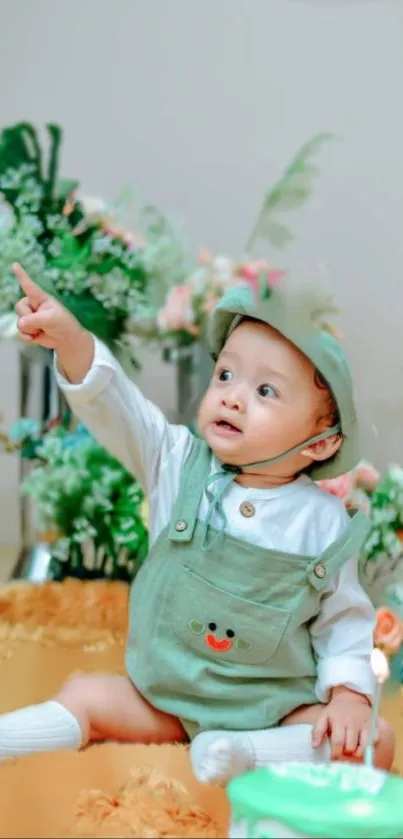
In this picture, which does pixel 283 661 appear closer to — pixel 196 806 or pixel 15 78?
pixel 196 806

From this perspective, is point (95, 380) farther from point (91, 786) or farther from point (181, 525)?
point (91, 786)

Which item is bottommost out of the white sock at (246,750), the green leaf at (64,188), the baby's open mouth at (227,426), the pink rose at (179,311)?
the white sock at (246,750)

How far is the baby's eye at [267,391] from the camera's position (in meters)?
0.93

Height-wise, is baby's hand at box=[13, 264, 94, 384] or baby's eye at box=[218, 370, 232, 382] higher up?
baby's hand at box=[13, 264, 94, 384]

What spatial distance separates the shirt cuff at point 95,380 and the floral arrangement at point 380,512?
35 centimetres

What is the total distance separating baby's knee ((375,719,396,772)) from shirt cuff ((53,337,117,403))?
383 mm

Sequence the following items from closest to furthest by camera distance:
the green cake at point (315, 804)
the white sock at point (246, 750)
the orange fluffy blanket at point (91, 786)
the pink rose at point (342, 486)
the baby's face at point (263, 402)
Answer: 1. the green cake at point (315, 804)
2. the orange fluffy blanket at point (91, 786)
3. the white sock at point (246, 750)
4. the baby's face at point (263, 402)
5. the pink rose at point (342, 486)

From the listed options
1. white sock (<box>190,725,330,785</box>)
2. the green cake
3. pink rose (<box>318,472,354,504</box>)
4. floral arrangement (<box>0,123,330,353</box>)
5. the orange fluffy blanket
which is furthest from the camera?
floral arrangement (<box>0,123,330,353</box>)

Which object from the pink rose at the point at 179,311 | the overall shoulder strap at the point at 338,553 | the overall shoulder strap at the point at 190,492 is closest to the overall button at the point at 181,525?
the overall shoulder strap at the point at 190,492

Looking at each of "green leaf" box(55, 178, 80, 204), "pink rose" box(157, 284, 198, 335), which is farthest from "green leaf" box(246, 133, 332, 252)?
"green leaf" box(55, 178, 80, 204)

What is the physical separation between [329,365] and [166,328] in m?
0.46

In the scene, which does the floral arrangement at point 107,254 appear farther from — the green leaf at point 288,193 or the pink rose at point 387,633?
the pink rose at point 387,633

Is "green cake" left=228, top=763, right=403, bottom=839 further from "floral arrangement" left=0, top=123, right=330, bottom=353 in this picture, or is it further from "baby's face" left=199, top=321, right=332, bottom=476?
"floral arrangement" left=0, top=123, right=330, bottom=353

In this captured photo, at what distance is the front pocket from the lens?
90 centimetres
